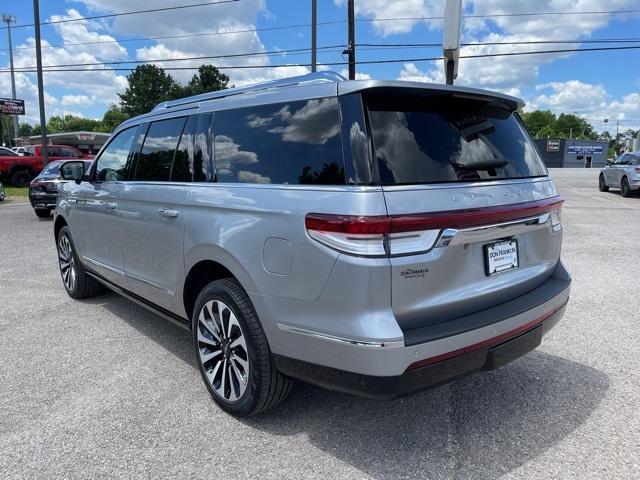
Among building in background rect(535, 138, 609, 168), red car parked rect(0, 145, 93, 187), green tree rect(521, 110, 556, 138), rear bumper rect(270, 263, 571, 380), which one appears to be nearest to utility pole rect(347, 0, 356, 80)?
red car parked rect(0, 145, 93, 187)

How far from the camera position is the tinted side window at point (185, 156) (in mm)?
3502

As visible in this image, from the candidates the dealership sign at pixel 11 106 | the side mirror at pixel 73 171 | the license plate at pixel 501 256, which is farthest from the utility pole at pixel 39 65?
the dealership sign at pixel 11 106

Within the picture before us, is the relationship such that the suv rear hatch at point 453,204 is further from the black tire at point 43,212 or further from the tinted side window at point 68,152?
the tinted side window at point 68,152

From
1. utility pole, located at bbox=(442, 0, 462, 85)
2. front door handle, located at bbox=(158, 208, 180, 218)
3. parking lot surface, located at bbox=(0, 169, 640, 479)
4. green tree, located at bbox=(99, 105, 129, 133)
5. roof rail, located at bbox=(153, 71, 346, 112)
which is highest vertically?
green tree, located at bbox=(99, 105, 129, 133)

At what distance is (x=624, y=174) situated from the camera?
1881 centimetres

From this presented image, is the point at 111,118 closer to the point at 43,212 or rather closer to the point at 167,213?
the point at 43,212

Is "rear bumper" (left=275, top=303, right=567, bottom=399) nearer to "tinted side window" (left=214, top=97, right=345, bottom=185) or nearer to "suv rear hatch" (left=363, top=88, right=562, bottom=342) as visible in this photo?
"suv rear hatch" (left=363, top=88, right=562, bottom=342)

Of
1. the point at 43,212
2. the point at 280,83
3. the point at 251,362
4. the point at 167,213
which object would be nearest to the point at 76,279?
the point at 167,213

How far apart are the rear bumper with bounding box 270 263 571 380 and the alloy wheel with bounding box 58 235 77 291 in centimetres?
380

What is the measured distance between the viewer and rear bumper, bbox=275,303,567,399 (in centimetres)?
235

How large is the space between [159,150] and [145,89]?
267 ft

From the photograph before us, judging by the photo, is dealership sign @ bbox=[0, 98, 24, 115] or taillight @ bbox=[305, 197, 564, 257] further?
dealership sign @ bbox=[0, 98, 24, 115]

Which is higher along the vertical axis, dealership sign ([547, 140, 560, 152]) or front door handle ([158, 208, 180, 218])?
dealership sign ([547, 140, 560, 152])

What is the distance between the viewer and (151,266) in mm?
3875
